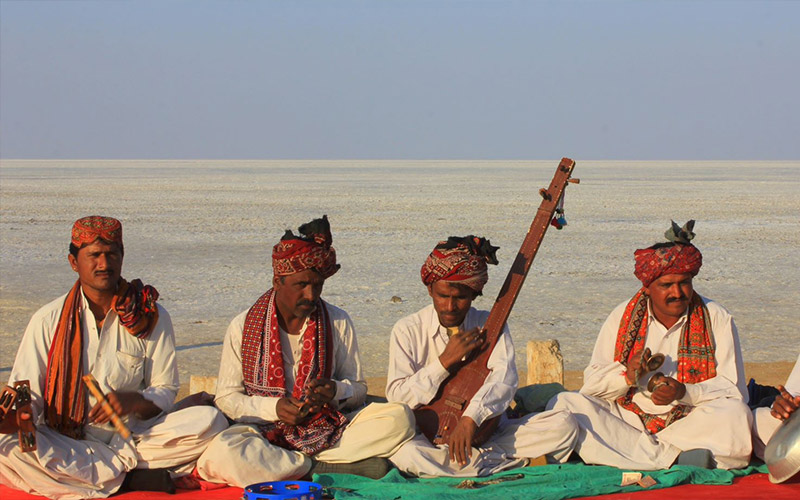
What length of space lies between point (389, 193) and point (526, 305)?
31244 mm

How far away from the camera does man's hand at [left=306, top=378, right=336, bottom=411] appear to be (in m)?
5.43

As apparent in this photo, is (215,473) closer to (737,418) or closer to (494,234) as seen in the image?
(737,418)

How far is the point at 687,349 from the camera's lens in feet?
19.4

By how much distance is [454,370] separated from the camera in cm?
577

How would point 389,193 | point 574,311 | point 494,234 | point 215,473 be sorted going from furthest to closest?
point 389,193 < point 494,234 < point 574,311 < point 215,473

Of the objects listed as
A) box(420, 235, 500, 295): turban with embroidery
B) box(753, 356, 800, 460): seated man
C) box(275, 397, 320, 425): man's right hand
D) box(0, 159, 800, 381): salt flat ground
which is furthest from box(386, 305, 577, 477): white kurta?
box(0, 159, 800, 381): salt flat ground

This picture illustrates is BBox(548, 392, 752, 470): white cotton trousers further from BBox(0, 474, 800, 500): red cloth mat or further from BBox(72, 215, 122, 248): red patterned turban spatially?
BBox(72, 215, 122, 248): red patterned turban

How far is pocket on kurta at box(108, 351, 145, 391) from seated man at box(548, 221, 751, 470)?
7.35 feet

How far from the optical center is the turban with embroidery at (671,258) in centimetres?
576

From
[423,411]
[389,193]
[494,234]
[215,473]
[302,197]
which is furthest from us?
[389,193]

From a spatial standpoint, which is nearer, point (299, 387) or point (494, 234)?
point (299, 387)

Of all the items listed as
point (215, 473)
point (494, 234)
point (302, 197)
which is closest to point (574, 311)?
point (215, 473)

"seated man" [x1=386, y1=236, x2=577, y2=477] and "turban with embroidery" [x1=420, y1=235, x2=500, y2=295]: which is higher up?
"turban with embroidery" [x1=420, y1=235, x2=500, y2=295]

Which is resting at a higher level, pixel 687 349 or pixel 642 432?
pixel 687 349
